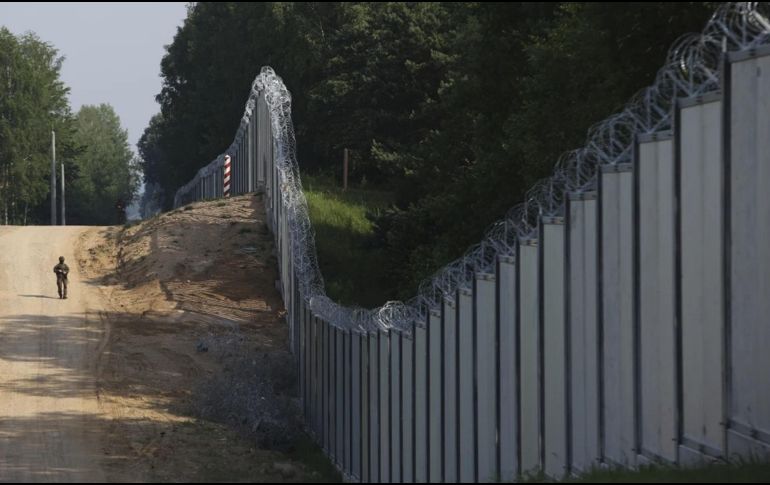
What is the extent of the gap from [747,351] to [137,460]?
12.3 m

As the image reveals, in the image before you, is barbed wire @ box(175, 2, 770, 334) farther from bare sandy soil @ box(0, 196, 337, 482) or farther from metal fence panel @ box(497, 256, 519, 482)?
bare sandy soil @ box(0, 196, 337, 482)

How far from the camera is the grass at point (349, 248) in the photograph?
1751 inches

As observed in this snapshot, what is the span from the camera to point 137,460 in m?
21.8

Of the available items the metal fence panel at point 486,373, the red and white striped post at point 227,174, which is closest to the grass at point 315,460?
the metal fence panel at point 486,373

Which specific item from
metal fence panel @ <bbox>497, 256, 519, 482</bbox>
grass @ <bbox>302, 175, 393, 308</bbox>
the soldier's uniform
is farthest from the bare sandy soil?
metal fence panel @ <bbox>497, 256, 519, 482</bbox>

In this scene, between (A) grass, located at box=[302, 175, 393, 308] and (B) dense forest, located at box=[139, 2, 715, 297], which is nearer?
(B) dense forest, located at box=[139, 2, 715, 297]

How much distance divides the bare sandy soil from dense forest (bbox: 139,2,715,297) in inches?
212

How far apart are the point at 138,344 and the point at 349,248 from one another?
1596 cm

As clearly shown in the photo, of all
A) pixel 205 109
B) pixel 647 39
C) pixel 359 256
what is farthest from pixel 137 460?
pixel 205 109

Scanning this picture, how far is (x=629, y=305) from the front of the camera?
42.8 feet

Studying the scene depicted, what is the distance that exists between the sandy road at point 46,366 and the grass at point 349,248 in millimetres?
7640

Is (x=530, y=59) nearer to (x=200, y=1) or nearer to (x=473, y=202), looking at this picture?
(x=473, y=202)

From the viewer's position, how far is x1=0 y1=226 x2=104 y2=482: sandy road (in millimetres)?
21859

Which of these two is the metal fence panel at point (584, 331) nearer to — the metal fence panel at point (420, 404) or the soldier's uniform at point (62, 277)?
the metal fence panel at point (420, 404)
